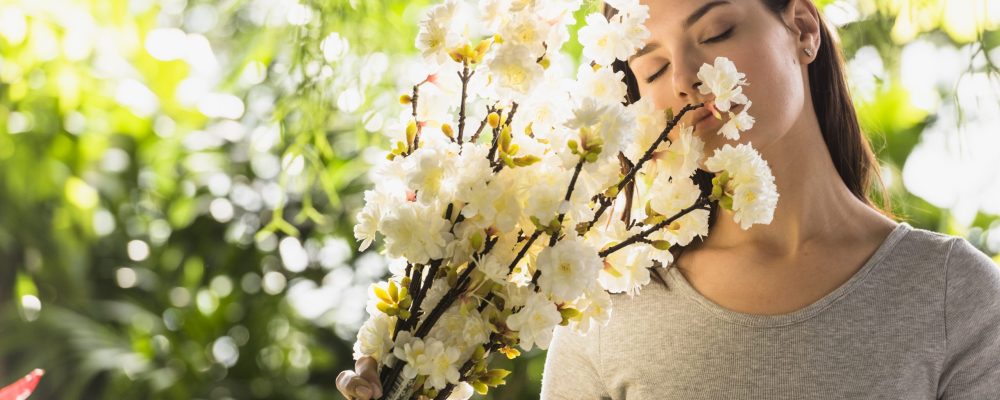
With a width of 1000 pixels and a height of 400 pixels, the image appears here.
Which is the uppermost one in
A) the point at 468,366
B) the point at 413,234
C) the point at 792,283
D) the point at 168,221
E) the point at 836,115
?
the point at 413,234

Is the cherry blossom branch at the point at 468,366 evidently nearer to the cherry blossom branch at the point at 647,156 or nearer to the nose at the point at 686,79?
the cherry blossom branch at the point at 647,156

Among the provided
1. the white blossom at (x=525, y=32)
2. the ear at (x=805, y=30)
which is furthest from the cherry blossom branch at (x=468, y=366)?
the ear at (x=805, y=30)

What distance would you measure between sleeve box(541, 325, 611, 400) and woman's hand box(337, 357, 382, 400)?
0.40 metres

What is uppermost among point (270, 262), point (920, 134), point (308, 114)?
point (308, 114)

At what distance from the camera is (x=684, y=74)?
853 mm

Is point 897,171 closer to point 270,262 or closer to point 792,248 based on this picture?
point 792,248

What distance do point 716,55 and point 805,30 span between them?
154 millimetres

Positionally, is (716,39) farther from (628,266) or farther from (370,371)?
(370,371)

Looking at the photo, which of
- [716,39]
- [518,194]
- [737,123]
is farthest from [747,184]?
[716,39]

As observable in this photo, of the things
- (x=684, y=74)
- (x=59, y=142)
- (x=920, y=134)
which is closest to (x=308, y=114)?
(x=684, y=74)

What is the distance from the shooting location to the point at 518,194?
0.69 metres

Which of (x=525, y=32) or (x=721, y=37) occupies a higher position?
(x=525, y=32)

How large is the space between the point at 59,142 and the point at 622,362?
59.2 inches

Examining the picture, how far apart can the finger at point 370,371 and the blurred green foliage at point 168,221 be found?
3.82 ft
